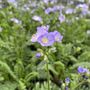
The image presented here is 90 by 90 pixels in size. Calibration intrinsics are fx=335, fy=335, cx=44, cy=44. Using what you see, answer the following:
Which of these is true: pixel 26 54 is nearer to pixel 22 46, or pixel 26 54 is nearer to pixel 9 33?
pixel 22 46

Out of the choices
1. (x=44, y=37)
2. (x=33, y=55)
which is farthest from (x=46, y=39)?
(x=33, y=55)

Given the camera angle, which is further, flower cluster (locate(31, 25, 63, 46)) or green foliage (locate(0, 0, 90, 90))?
green foliage (locate(0, 0, 90, 90))

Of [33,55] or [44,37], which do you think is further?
[33,55]

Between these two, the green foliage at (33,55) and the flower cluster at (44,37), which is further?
the green foliage at (33,55)

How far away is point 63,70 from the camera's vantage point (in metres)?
3.80

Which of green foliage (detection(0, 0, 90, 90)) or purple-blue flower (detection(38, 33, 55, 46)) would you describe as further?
green foliage (detection(0, 0, 90, 90))

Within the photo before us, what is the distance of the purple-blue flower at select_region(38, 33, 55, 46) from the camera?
8.28 ft

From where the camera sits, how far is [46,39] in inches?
99.9

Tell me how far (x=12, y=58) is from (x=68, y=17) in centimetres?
173

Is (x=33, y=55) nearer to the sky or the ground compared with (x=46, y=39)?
nearer to the ground

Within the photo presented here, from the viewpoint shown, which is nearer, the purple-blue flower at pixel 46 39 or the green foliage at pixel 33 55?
the purple-blue flower at pixel 46 39

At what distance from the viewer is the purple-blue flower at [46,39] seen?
2.52 metres

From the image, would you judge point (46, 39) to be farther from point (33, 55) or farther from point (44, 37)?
point (33, 55)

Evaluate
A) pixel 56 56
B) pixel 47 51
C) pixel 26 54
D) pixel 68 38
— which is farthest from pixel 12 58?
pixel 47 51
